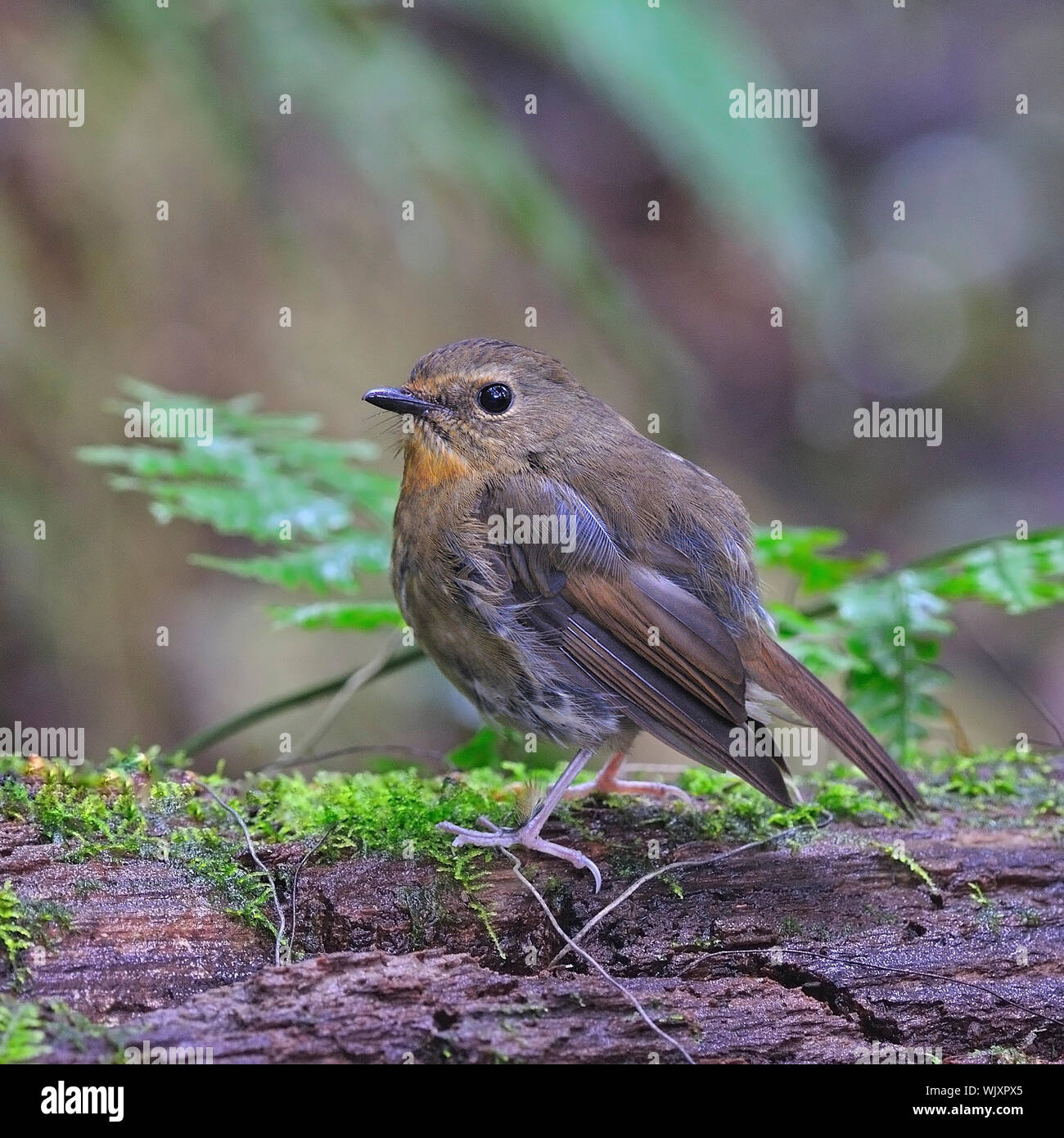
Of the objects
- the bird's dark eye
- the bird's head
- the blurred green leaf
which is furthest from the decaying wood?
the bird's dark eye

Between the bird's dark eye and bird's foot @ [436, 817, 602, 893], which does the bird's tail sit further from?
the bird's dark eye

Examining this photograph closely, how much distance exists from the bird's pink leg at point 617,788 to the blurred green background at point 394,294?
1.78m

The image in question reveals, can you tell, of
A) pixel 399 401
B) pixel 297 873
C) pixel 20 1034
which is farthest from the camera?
pixel 399 401

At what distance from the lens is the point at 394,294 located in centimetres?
761

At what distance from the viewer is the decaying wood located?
2.55 m

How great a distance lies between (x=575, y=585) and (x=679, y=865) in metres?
0.86

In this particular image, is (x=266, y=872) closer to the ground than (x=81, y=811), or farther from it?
closer to the ground

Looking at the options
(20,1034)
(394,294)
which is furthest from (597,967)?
(394,294)

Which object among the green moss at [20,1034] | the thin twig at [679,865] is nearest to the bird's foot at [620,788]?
the thin twig at [679,865]

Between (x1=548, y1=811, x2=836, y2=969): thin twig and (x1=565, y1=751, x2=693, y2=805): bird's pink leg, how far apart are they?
0.39 meters

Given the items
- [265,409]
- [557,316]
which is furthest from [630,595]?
[557,316]

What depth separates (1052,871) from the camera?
11.2 ft

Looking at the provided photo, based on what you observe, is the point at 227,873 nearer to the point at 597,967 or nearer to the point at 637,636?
the point at 597,967
